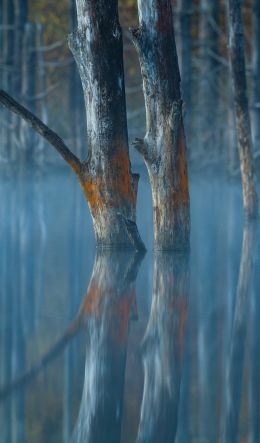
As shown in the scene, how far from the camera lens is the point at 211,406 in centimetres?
571

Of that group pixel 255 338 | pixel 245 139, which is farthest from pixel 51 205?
pixel 255 338

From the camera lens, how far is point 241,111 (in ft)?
51.0

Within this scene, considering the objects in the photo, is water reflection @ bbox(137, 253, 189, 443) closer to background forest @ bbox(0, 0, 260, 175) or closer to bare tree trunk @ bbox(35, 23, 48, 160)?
background forest @ bbox(0, 0, 260, 175)

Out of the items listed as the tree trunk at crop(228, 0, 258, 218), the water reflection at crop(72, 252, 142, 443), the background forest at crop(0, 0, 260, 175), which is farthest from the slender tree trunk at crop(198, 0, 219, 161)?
the water reflection at crop(72, 252, 142, 443)

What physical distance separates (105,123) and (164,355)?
5.33 m

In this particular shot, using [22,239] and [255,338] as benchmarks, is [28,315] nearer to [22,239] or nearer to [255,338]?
[255,338]

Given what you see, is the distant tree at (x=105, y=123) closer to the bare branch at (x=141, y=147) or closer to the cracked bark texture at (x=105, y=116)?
the cracked bark texture at (x=105, y=116)

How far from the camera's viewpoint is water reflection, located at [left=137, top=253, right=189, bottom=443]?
213 inches

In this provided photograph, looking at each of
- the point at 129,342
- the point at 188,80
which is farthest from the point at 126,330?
the point at 188,80

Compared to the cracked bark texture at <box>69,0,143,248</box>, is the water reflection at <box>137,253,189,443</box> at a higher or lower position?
lower

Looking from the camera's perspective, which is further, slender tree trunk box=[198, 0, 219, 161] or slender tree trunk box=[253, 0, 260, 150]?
slender tree trunk box=[198, 0, 219, 161]

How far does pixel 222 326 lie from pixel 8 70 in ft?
62.6

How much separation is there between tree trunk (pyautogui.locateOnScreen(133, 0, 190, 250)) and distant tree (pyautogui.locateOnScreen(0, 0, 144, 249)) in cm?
27

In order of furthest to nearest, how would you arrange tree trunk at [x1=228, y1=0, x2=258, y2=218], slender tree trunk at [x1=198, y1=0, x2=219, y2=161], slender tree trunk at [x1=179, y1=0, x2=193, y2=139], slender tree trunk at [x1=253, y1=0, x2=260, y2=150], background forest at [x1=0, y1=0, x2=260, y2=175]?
slender tree trunk at [x1=198, y1=0, x2=219, y2=161]
background forest at [x1=0, y1=0, x2=260, y2=175]
slender tree trunk at [x1=179, y1=0, x2=193, y2=139]
slender tree trunk at [x1=253, y1=0, x2=260, y2=150]
tree trunk at [x1=228, y1=0, x2=258, y2=218]
